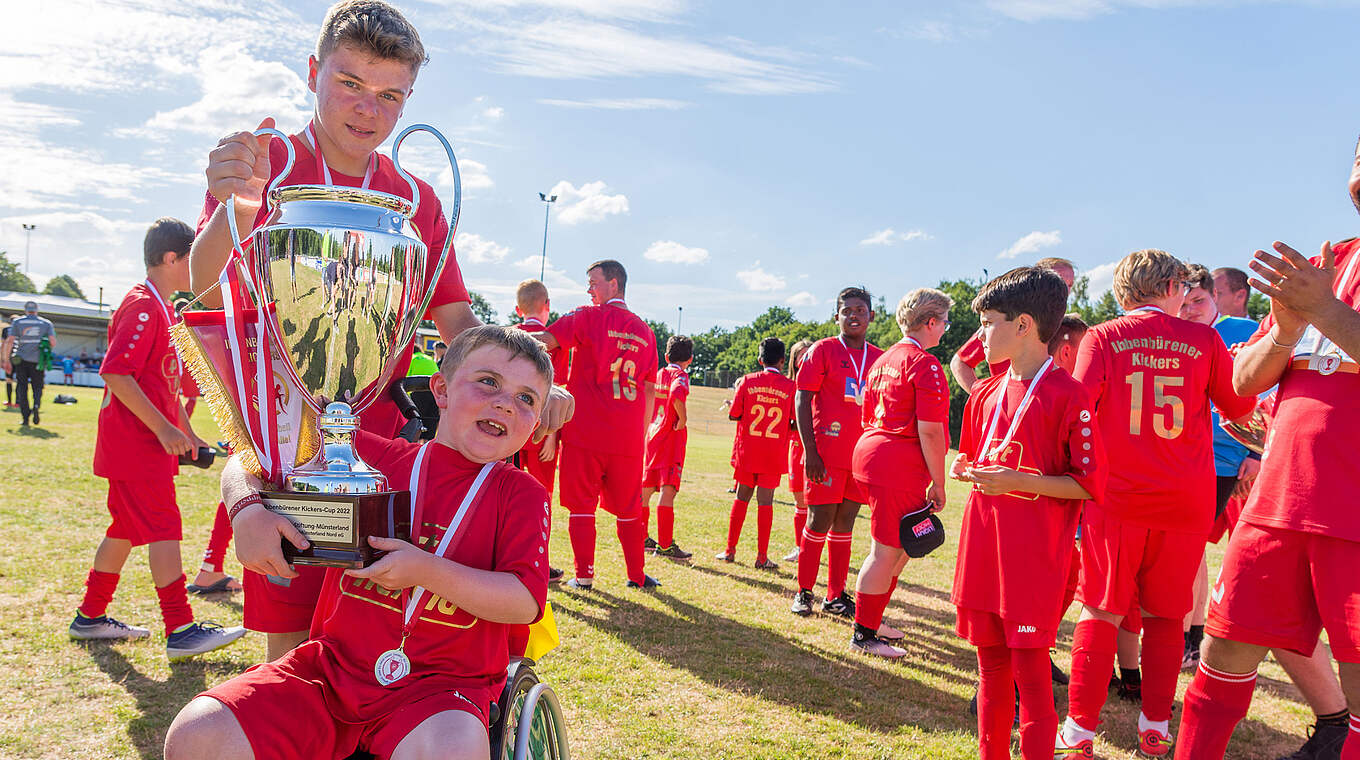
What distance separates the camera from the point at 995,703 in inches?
120

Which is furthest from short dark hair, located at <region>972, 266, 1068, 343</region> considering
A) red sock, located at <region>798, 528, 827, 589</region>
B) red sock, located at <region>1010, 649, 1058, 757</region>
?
red sock, located at <region>798, 528, 827, 589</region>

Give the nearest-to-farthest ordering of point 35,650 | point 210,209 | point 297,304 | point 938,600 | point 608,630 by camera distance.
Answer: point 297,304 < point 210,209 < point 35,650 < point 608,630 < point 938,600

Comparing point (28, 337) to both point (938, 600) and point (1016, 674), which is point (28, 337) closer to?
point (938, 600)

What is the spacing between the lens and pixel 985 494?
3127 mm

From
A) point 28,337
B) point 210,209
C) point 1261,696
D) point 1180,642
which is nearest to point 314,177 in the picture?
point 210,209

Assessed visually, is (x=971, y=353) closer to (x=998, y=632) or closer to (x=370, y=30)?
(x=998, y=632)

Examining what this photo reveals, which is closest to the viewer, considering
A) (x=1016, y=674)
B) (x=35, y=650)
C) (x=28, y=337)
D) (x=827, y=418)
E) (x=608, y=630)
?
(x=1016, y=674)

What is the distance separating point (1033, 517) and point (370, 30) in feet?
8.92

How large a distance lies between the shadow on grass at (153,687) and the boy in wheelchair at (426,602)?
6.23 feet

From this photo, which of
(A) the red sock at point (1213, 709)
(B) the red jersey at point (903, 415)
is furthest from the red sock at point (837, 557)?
(A) the red sock at point (1213, 709)

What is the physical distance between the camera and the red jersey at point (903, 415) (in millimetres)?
4910

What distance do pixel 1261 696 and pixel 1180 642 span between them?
1.56 meters

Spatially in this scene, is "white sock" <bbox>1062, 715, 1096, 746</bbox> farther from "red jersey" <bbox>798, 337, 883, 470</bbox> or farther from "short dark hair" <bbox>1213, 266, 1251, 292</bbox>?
"short dark hair" <bbox>1213, 266, 1251, 292</bbox>

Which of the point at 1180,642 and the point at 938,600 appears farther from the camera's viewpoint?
the point at 938,600
